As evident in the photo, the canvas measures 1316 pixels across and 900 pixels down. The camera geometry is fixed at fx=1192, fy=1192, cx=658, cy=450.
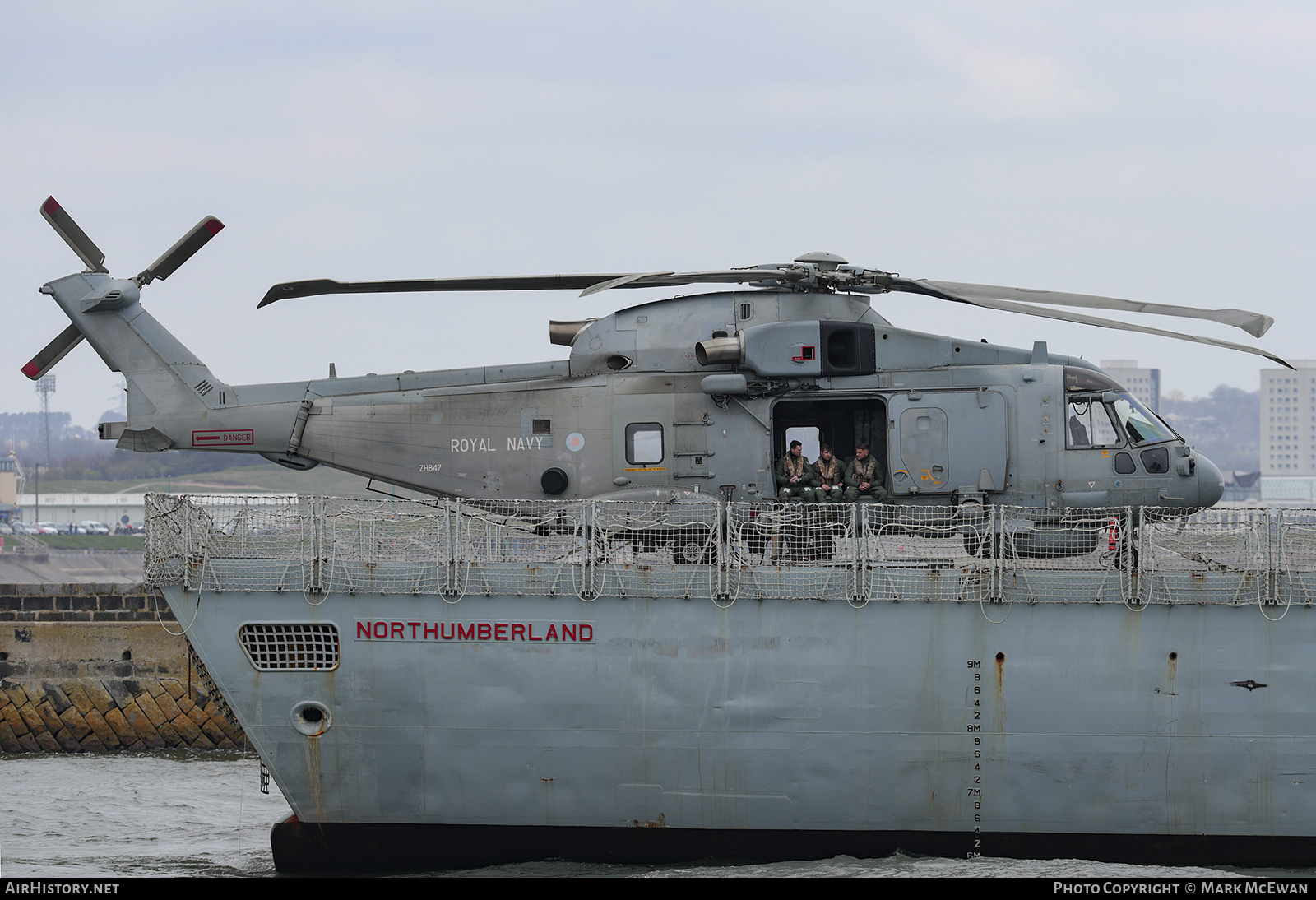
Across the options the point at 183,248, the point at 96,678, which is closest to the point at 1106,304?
the point at 183,248

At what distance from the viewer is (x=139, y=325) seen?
16656 mm

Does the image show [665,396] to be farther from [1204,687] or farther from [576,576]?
[1204,687]

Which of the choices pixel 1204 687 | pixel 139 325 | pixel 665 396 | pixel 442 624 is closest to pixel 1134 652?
pixel 1204 687

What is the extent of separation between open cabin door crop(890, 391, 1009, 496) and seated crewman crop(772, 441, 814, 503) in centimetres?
108

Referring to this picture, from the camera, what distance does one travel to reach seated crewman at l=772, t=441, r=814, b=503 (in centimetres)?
1518

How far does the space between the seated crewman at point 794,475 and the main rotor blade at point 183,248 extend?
28.1 ft

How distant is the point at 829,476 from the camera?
15.2 m

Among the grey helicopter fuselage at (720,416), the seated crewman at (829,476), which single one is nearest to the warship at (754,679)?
the seated crewman at (829,476)

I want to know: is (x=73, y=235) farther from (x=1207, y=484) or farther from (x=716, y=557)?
(x=1207, y=484)

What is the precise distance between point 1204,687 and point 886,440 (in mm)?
4674

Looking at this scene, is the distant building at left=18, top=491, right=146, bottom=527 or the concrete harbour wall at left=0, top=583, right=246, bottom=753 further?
the distant building at left=18, top=491, right=146, bottom=527

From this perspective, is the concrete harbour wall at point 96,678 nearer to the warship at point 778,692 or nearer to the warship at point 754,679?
the warship at point 754,679

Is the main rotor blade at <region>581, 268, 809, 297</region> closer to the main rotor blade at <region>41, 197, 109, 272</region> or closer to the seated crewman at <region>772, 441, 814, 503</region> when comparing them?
the seated crewman at <region>772, 441, 814, 503</region>

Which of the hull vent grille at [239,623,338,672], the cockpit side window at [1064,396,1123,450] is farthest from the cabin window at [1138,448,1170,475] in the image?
the hull vent grille at [239,623,338,672]
